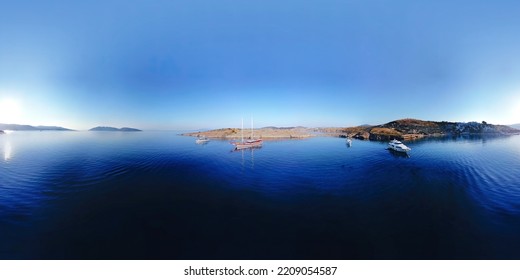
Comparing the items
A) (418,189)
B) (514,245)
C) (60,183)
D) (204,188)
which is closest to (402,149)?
(418,189)

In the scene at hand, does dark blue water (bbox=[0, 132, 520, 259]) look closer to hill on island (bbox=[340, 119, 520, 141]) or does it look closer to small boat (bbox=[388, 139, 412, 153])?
small boat (bbox=[388, 139, 412, 153])

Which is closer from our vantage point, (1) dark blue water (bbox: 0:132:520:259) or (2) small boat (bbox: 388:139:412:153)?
(1) dark blue water (bbox: 0:132:520:259)

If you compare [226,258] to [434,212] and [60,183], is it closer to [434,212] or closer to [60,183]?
[434,212]

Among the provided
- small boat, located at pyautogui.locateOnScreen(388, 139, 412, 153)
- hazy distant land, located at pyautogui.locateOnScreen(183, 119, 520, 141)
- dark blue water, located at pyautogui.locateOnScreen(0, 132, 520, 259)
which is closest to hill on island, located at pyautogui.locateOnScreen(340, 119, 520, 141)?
hazy distant land, located at pyautogui.locateOnScreen(183, 119, 520, 141)

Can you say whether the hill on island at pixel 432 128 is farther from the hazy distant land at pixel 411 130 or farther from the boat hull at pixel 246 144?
the boat hull at pixel 246 144

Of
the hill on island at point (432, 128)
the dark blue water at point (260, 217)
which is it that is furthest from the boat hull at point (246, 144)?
the hill on island at point (432, 128)

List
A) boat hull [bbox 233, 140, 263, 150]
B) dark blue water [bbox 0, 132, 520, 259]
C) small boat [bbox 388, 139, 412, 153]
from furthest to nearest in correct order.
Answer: boat hull [bbox 233, 140, 263, 150]
small boat [bbox 388, 139, 412, 153]
dark blue water [bbox 0, 132, 520, 259]

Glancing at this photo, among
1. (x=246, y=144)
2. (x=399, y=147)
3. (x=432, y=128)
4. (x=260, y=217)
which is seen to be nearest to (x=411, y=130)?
(x=432, y=128)

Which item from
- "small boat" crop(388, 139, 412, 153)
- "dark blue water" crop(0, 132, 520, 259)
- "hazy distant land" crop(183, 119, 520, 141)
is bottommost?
"dark blue water" crop(0, 132, 520, 259)

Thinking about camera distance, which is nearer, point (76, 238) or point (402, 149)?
point (76, 238)

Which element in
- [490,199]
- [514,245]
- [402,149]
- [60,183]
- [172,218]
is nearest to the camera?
[514,245]

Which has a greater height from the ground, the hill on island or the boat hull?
the hill on island
